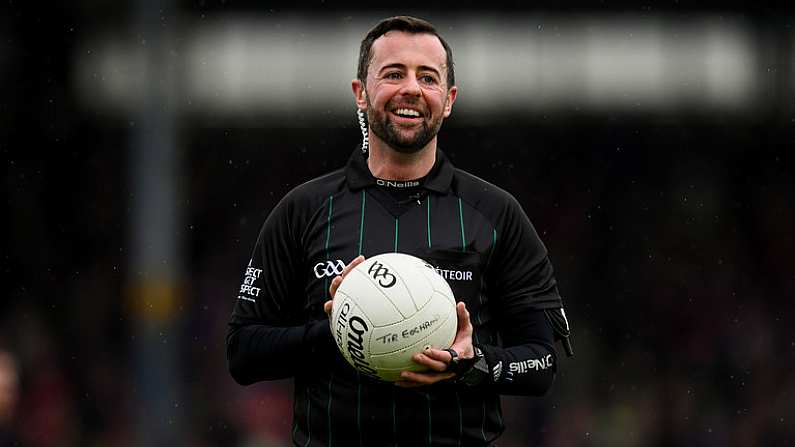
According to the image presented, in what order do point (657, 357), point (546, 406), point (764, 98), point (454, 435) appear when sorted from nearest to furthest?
1. point (454, 435)
2. point (546, 406)
3. point (657, 357)
4. point (764, 98)

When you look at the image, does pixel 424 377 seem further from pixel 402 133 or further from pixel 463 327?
pixel 402 133

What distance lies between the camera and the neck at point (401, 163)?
459 cm

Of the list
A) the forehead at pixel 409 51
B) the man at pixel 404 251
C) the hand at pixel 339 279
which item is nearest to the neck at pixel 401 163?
the man at pixel 404 251

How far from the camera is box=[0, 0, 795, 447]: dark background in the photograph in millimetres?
13086

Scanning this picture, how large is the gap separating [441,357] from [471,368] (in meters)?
0.15

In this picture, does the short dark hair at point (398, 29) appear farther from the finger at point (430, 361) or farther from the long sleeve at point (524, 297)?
the finger at point (430, 361)

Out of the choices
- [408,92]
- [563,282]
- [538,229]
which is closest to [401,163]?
[408,92]

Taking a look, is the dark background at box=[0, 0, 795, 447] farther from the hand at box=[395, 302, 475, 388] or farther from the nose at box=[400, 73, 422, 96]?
the hand at box=[395, 302, 475, 388]

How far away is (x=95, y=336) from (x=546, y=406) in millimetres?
4727

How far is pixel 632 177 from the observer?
1599 cm

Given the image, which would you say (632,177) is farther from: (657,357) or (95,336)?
(95,336)

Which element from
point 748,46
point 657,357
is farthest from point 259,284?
point 748,46

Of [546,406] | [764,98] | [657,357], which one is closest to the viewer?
[546,406]

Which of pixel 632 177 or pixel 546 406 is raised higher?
pixel 632 177
